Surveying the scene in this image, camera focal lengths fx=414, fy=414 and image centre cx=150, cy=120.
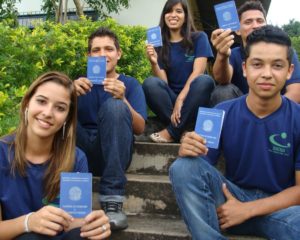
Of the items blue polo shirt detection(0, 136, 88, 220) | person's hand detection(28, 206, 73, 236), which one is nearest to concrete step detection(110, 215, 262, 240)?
blue polo shirt detection(0, 136, 88, 220)

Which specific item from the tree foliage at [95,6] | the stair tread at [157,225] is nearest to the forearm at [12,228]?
the stair tread at [157,225]

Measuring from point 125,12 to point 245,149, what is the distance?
1117cm

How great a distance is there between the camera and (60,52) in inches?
157

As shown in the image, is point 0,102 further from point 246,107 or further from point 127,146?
point 246,107

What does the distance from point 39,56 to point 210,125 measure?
1985 millimetres

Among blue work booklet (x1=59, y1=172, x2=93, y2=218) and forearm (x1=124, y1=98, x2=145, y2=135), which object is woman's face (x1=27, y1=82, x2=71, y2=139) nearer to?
blue work booklet (x1=59, y1=172, x2=93, y2=218)

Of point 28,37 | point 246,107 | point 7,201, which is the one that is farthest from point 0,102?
point 246,107

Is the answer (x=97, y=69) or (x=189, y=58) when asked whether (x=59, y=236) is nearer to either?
(x=97, y=69)

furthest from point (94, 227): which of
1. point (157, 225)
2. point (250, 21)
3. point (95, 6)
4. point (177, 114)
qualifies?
point (95, 6)

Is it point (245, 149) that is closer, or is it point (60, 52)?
point (245, 149)

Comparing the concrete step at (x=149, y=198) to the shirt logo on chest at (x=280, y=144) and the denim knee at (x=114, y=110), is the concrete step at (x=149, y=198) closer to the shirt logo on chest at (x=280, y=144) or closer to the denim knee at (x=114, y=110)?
the denim knee at (x=114, y=110)

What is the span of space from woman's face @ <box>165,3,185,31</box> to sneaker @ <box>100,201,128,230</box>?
6.21 feet

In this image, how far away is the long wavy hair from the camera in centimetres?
213

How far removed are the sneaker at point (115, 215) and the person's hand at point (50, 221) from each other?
1.83 ft
